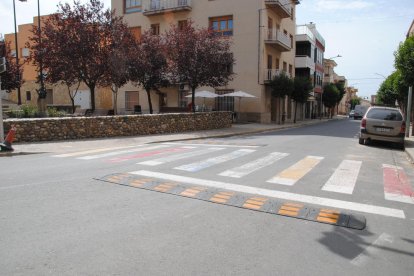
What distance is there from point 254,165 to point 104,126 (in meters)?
9.04

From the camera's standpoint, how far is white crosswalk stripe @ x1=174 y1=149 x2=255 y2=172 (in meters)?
8.52

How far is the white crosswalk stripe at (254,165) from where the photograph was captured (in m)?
7.98

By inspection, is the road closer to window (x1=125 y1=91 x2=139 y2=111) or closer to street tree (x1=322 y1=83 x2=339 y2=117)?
window (x1=125 y1=91 x2=139 y2=111)

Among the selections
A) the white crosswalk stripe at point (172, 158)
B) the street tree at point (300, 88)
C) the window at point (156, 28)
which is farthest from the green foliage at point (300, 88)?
the white crosswalk stripe at point (172, 158)

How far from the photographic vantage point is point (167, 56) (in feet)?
81.2

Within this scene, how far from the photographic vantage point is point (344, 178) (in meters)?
7.83

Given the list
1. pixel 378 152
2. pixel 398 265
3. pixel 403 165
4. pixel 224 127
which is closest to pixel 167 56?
pixel 224 127

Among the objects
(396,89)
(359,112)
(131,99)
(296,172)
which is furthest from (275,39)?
(359,112)

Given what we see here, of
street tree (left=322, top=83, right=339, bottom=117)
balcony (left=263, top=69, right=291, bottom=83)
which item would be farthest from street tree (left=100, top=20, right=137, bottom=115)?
street tree (left=322, top=83, right=339, bottom=117)

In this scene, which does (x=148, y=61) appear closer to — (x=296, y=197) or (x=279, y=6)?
(x=279, y=6)

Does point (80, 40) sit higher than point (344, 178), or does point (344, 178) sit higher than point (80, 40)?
point (80, 40)

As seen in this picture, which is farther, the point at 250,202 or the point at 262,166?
the point at 262,166

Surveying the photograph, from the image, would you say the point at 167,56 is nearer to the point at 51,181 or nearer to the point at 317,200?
the point at 51,181

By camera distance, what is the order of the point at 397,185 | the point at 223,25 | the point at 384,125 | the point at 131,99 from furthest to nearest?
the point at 131,99
the point at 223,25
the point at 384,125
the point at 397,185
